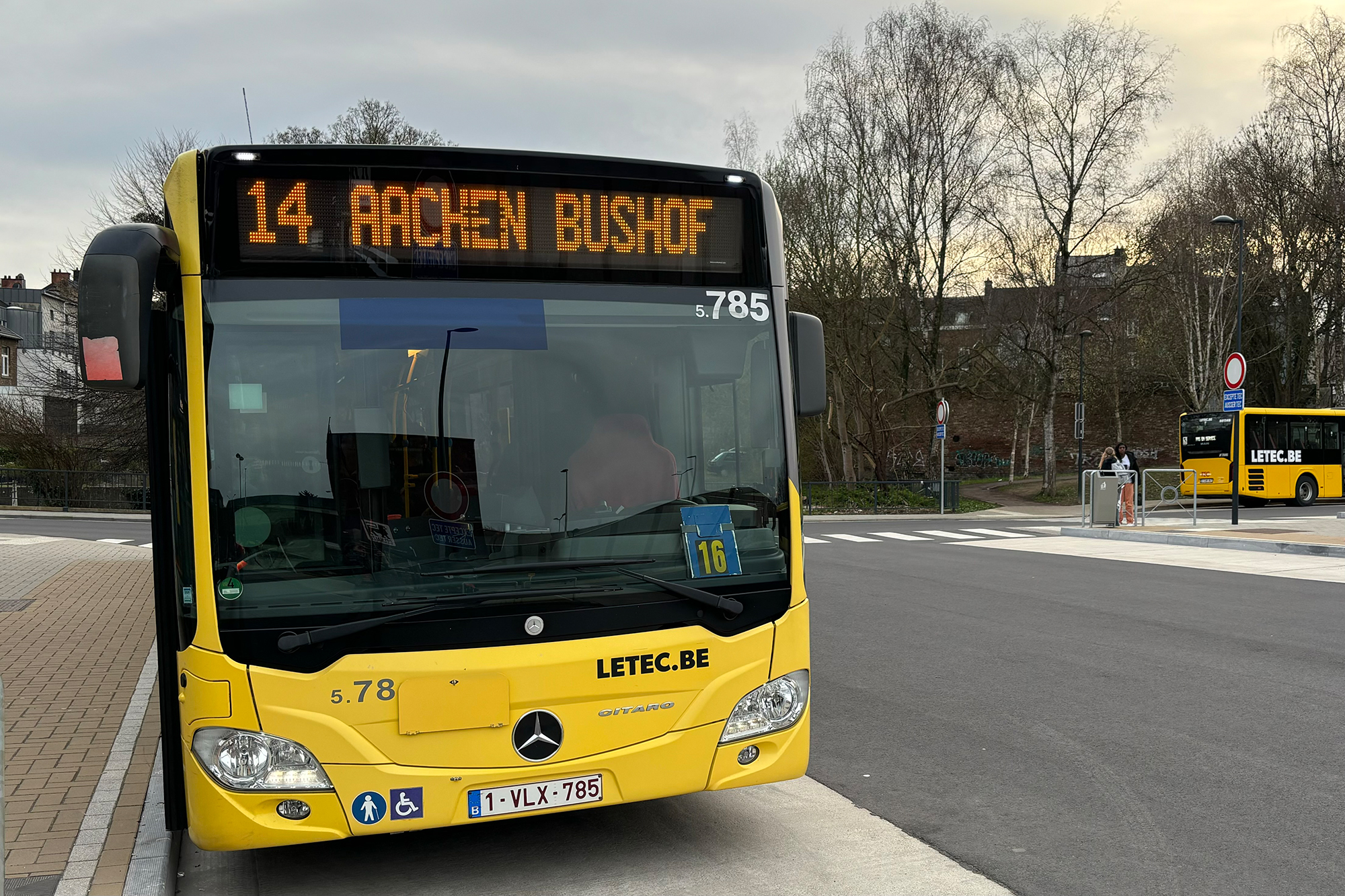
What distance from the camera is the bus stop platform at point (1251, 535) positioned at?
19.2 m

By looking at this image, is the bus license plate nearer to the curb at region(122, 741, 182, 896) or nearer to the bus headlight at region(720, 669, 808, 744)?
the bus headlight at region(720, 669, 808, 744)

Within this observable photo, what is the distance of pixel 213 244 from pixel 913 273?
31.9m

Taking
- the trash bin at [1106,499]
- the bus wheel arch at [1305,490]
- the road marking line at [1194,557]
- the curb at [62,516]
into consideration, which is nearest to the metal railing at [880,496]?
the trash bin at [1106,499]

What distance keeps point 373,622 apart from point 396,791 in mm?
612

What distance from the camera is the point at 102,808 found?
5.03 m

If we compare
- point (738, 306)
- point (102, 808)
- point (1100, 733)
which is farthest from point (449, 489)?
point (1100, 733)

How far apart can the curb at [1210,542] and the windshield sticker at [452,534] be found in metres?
18.1

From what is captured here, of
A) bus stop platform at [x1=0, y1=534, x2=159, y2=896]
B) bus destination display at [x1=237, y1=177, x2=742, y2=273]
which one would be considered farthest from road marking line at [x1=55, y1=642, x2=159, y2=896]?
bus destination display at [x1=237, y1=177, x2=742, y2=273]

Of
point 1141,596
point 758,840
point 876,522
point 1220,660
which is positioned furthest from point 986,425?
point 758,840

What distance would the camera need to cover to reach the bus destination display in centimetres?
420

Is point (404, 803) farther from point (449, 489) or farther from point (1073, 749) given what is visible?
point (1073, 749)

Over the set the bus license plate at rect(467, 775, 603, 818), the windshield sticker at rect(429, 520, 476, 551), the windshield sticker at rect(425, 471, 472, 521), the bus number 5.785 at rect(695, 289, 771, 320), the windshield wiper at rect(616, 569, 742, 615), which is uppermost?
the bus number 5.785 at rect(695, 289, 771, 320)

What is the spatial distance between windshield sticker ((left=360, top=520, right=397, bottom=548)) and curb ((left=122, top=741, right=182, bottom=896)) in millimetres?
1483

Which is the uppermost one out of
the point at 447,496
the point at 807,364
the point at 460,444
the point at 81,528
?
the point at 807,364
